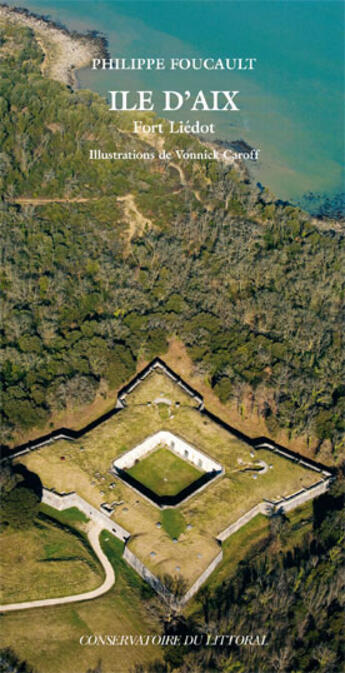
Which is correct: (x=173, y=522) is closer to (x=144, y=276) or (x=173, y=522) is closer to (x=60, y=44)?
(x=144, y=276)

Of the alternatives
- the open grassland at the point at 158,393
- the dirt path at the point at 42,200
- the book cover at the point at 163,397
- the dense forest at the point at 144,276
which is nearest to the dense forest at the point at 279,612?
the book cover at the point at 163,397

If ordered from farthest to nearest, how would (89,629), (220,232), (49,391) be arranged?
(220,232) < (49,391) < (89,629)

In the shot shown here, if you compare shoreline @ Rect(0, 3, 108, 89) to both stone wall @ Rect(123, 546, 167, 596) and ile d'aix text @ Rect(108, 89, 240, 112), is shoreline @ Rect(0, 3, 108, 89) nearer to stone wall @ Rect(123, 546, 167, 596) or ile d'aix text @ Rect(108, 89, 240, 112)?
ile d'aix text @ Rect(108, 89, 240, 112)

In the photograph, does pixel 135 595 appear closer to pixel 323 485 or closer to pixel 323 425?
pixel 323 485

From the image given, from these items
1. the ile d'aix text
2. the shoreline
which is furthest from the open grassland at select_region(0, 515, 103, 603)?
the shoreline

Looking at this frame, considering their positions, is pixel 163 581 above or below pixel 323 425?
below

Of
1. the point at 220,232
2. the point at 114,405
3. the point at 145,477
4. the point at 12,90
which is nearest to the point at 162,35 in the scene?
the point at 12,90

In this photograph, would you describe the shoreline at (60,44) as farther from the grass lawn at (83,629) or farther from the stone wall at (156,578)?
the grass lawn at (83,629)
